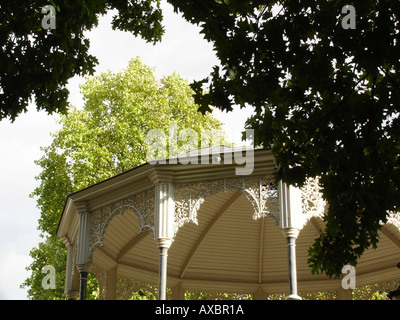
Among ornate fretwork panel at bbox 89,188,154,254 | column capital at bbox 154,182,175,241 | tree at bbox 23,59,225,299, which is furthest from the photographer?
tree at bbox 23,59,225,299

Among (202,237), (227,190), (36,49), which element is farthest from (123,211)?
(36,49)

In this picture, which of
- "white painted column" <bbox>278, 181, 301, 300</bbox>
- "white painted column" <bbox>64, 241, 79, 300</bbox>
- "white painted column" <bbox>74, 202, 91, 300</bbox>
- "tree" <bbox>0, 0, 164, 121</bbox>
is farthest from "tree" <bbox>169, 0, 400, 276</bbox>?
"white painted column" <bbox>64, 241, 79, 300</bbox>

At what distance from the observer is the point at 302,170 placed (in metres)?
7.50

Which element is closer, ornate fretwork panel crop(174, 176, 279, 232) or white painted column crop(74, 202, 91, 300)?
ornate fretwork panel crop(174, 176, 279, 232)

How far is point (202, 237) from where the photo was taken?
1956 cm

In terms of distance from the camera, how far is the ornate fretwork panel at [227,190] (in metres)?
13.0

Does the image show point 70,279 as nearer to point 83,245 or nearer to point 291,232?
point 83,245

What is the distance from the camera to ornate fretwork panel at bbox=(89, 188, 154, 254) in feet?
46.0

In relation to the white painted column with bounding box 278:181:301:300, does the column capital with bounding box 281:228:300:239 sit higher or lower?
lower

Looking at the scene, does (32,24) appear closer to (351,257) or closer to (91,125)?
(351,257)

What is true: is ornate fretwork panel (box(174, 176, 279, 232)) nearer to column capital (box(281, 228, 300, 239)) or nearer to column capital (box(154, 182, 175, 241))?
column capital (box(154, 182, 175, 241))

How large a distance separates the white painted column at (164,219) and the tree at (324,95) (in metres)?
6.16

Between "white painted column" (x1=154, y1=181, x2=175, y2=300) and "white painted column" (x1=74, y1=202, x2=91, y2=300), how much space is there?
9.41ft

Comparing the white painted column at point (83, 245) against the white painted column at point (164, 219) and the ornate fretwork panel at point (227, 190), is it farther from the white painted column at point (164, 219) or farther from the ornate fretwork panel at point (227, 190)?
the ornate fretwork panel at point (227, 190)
